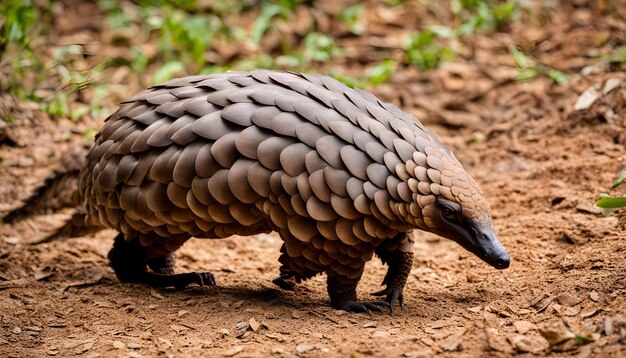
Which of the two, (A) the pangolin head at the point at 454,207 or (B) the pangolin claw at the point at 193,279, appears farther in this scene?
(B) the pangolin claw at the point at 193,279

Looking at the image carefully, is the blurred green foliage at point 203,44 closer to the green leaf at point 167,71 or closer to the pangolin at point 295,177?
the green leaf at point 167,71

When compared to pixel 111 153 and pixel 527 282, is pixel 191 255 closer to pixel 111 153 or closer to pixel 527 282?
pixel 111 153

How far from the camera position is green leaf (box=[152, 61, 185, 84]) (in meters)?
7.42

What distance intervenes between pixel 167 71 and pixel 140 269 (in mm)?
3223

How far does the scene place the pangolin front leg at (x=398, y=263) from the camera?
14.8 ft

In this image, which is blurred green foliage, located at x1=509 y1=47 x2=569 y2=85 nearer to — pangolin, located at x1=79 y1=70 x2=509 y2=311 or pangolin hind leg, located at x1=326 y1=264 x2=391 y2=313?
pangolin, located at x1=79 y1=70 x2=509 y2=311

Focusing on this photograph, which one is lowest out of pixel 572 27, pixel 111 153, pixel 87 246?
pixel 87 246

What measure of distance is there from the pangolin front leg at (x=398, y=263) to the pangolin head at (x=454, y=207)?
1.86 feet

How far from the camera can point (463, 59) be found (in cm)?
839

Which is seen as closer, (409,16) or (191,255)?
(191,255)

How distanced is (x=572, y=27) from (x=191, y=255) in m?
5.29

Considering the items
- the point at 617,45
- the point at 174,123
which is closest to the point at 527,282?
the point at 174,123

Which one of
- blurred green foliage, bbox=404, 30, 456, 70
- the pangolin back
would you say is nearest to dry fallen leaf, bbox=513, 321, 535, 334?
the pangolin back

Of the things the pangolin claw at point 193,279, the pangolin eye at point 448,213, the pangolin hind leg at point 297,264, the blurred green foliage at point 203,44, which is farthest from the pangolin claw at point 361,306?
the blurred green foliage at point 203,44
